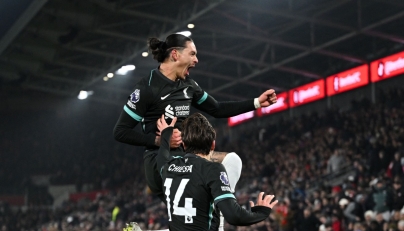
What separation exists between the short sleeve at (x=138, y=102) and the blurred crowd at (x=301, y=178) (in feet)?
8.53

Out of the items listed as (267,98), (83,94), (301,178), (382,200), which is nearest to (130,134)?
(267,98)

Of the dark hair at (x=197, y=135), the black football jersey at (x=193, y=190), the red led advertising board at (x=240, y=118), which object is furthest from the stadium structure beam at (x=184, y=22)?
the black football jersey at (x=193, y=190)

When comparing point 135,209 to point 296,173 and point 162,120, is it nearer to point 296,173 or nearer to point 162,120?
point 296,173

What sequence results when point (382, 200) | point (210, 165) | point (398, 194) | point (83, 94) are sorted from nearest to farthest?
point (210, 165), point (398, 194), point (382, 200), point (83, 94)

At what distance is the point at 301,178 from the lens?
2248 centimetres

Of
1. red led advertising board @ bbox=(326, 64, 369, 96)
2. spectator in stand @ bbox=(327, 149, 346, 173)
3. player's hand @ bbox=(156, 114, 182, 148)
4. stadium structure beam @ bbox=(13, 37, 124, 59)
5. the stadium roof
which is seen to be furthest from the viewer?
stadium structure beam @ bbox=(13, 37, 124, 59)

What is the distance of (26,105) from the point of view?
130ft

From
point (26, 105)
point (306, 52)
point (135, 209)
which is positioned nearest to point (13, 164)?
point (26, 105)

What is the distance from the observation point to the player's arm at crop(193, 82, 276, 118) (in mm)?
6168

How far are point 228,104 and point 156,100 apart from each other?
2.72 feet

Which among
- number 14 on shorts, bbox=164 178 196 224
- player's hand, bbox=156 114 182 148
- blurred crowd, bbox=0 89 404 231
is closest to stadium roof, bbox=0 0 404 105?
blurred crowd, bbox=0 89 404 231

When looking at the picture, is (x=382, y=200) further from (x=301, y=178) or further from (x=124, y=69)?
(x=124, y=69)

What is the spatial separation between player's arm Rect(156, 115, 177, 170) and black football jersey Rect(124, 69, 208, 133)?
14 centimetres

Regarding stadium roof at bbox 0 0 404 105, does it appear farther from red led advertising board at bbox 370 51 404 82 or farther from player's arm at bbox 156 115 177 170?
player's arm at bbox 156 115 177 170
